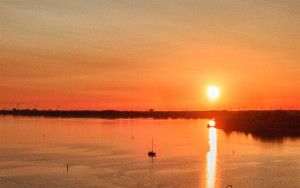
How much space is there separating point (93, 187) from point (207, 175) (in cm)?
2151

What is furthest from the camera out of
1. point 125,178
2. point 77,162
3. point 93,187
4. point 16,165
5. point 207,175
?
point 77,162

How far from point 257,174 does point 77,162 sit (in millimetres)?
35258

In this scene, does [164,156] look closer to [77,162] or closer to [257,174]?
[77,162]

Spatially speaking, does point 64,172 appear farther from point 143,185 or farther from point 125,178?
point 143,185

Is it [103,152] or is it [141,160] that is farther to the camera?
[103,152]

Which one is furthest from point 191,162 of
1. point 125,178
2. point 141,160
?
point 125,178

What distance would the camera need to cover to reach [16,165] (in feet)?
270

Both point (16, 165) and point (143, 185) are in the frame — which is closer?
point (143, 185)

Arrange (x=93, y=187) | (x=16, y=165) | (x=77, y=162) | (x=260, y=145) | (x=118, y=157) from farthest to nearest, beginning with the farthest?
(x=260, y=145) → (x=118, y=157) → (x=77, y=162) → (x=16, y=165) → (x=93, y=187)

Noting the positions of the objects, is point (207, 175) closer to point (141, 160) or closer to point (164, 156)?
point (141, 160)

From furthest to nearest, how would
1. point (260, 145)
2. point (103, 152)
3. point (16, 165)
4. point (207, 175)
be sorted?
point (260, 145) → point (103, 152) → point (16, 165) → point (207, 175)

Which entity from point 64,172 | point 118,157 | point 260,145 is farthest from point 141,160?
point 260,145

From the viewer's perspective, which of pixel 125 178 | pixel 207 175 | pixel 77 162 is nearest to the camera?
pixel 125 178

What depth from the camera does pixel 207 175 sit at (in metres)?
72.4
